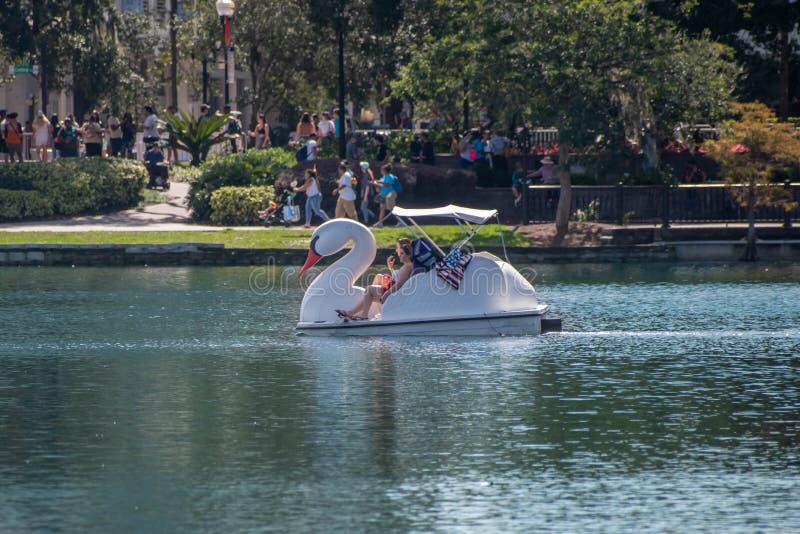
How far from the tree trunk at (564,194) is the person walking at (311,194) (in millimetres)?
6049

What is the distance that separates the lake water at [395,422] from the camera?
12578 mm

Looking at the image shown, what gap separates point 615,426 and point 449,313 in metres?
6.17

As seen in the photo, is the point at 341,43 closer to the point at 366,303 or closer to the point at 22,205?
the point at 22,205

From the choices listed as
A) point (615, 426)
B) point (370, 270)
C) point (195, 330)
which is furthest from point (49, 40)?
point (615, 426)

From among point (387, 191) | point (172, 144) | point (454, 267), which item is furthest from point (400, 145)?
point (454, 267)

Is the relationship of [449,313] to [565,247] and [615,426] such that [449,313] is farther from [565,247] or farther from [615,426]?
[565,247]

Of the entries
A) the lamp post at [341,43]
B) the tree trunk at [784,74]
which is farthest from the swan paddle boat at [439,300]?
the tree trunk at [784,74]

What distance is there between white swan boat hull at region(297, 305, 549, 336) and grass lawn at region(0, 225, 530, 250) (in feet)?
36.9

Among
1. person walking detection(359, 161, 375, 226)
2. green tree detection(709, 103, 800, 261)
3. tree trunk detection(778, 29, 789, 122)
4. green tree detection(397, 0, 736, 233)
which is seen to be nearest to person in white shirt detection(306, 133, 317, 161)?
person walking detection(359, 161, 375, 226)

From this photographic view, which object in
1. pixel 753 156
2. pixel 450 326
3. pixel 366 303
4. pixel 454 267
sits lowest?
pixel 450 326

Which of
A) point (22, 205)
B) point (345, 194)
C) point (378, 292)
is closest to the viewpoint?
point (378, 292)

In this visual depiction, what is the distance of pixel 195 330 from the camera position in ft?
76.1

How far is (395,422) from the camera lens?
16031 mm

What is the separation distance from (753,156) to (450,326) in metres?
14.4
